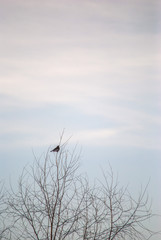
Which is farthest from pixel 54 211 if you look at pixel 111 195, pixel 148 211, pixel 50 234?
pixel 148 211

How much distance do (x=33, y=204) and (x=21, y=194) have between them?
0.24 metres

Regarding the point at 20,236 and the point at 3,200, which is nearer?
the point at 20,236

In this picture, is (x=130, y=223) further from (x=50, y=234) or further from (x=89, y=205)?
(x=50, y=234)

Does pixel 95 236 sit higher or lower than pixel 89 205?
lower

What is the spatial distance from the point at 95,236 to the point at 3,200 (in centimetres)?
154

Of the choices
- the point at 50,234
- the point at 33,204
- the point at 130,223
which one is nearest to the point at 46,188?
the point at 33,204

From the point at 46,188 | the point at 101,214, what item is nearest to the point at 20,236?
the point at 46,188

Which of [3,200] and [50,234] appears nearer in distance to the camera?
[50,234]

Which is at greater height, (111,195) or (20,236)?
(111,195)

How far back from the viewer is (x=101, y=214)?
5773 millimetres

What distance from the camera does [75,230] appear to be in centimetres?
568

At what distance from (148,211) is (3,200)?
2108mm

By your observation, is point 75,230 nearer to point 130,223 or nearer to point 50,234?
point 50,234

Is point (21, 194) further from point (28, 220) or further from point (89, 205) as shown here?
point (89, 205)
